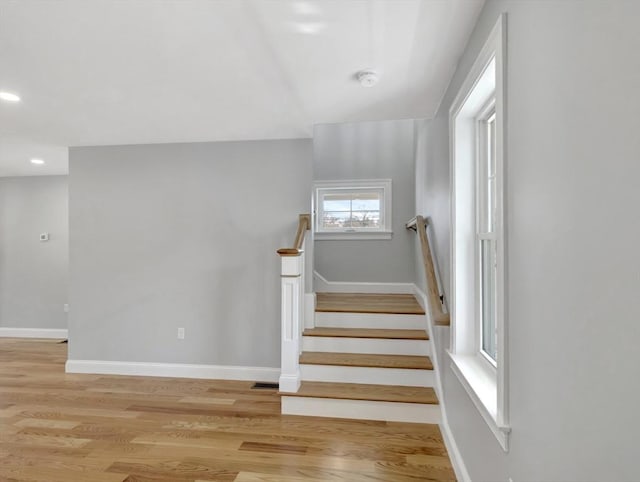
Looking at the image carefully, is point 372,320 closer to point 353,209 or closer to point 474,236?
point 474,236

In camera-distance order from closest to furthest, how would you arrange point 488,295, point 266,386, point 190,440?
point 488,295 → point 190,440 → point 266,386

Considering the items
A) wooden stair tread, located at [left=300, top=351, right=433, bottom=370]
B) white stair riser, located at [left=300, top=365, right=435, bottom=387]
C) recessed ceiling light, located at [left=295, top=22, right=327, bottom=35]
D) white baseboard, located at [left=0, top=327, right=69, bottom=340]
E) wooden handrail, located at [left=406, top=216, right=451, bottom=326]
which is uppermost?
recessed ceiling light, located at [left=295, top=22, right=327, bottom=35]

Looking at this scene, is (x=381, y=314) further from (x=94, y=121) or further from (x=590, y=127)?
(x=94, y=121)

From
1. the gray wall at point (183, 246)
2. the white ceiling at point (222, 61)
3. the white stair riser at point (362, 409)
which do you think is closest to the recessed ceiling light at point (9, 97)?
the white ceiling at point (222, 61)

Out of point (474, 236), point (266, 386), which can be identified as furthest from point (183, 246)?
point (474, 236)

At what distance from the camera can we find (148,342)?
3570mm

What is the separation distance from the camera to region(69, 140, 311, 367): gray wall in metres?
3.42

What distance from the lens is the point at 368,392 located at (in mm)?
2650

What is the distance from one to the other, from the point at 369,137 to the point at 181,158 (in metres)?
2.39

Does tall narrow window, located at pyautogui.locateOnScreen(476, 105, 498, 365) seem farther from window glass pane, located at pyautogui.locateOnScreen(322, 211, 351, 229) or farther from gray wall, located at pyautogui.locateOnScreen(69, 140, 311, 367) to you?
window glass pane, located at pyautogui.locateOnScreen(322, 211, 351, 229)

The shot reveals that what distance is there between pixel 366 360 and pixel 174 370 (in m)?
1.99

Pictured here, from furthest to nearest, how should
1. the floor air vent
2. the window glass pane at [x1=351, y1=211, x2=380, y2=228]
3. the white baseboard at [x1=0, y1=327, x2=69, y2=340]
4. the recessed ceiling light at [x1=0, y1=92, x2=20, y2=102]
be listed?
the white baseboard at [x1=0, y1=327, x2=69, y2=340] < the window glass pane at [x1=351, y1=211, x2=380, y2=228] < the floor air vent < the recessed ceiling light at [x1=0, y1=92, x2=20, y2=102]

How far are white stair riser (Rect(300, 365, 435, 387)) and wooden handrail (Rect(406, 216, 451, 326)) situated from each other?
0.54m

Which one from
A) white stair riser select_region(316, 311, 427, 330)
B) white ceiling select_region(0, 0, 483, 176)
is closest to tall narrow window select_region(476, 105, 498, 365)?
white ceiling select_region(0, 0, 483, 176)
